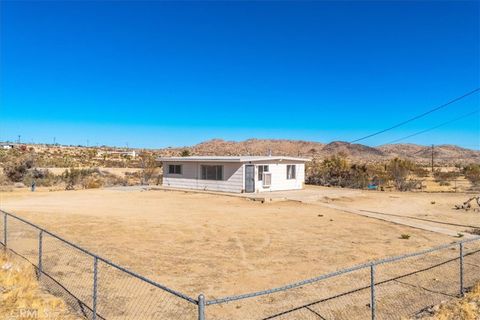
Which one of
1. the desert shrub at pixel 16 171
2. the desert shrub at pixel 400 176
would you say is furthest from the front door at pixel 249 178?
the desert shrub at pixel 16 171

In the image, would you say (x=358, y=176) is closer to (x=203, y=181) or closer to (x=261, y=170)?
(x=261, y=170)

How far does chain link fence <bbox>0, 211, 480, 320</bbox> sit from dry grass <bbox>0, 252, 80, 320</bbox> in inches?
11.4

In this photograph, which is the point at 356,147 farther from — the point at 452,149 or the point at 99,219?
the point at 99,219

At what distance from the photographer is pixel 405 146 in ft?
578

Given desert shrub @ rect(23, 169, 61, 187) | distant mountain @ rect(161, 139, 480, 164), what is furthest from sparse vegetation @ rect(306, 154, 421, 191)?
distant mountain @ rect(161, 139, 480, 164)

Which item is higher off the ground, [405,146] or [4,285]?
[405,146]

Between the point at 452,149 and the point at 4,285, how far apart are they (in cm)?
17602

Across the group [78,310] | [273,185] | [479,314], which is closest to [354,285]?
[479,314]

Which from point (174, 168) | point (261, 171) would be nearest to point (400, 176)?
point (261, 171)

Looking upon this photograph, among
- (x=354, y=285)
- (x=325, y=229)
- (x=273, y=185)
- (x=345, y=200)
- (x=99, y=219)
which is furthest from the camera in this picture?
(x=273, y=185)

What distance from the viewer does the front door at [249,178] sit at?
2862 centimetres

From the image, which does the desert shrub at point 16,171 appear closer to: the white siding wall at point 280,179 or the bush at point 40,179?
the bush at point 40,179

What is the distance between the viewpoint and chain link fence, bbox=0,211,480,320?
7324mm

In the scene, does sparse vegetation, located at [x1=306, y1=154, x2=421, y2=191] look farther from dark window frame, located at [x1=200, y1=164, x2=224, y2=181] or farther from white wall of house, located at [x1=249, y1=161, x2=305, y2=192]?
dark window frame, located at [x1=200, y1=164, x2=224, y2=181]
